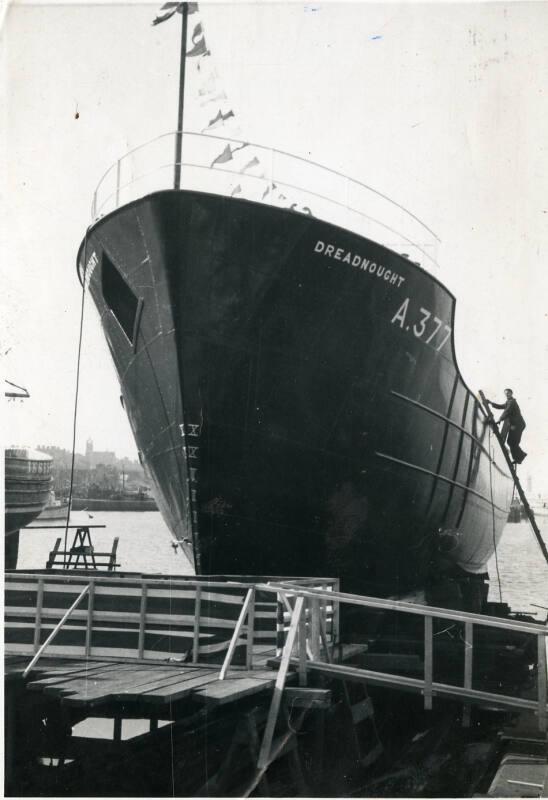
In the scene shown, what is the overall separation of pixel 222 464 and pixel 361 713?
3112mm

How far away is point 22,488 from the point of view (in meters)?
17.4

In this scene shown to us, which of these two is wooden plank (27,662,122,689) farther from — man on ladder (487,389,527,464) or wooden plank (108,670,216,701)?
man on ladder (487,389,527,464)

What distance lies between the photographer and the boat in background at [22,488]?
17109 millimetres

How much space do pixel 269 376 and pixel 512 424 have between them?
576 cm

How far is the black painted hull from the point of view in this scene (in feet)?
26.7

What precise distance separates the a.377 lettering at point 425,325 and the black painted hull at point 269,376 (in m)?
0.03

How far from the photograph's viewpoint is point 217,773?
18.2 ft

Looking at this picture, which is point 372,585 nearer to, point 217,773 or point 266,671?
point 266,671

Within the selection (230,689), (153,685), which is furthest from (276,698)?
(153,685)

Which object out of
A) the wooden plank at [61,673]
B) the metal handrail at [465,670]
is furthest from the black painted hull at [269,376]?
the metal handrail at [465,670]

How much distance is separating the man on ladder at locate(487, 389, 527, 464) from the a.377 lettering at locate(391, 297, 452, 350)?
2196 millimetres

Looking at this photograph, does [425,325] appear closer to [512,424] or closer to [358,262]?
[358,262]

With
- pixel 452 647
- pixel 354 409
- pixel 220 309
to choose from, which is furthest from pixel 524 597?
pixel 220 309

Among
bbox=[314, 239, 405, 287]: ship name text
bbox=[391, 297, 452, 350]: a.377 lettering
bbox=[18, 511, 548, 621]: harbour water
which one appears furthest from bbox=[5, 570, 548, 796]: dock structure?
bbox=[314, 239, 405, 287]: ship name text
